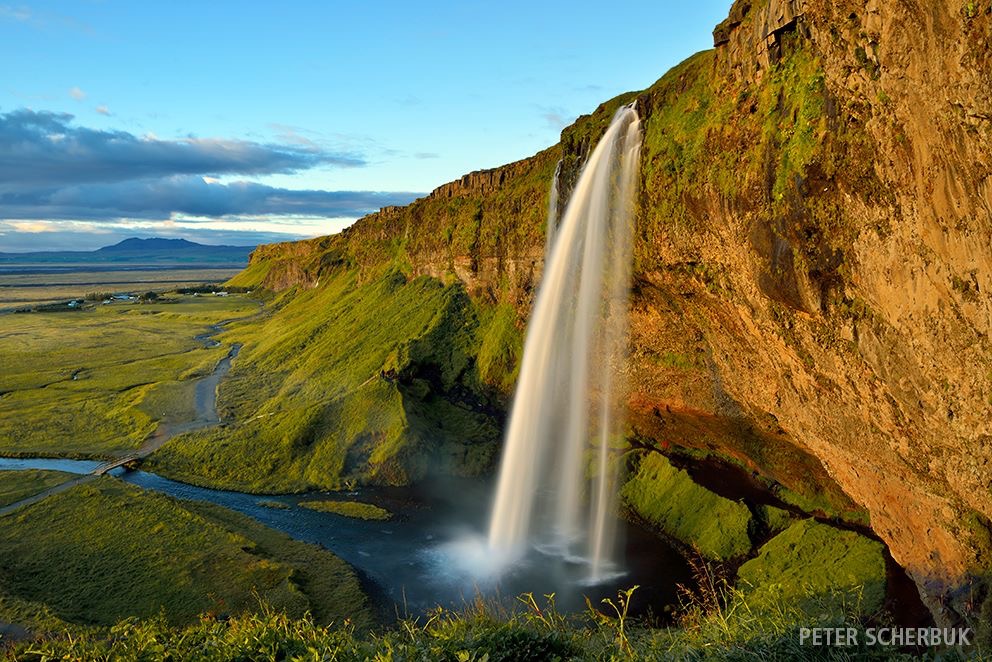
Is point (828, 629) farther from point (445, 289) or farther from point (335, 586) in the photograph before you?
point (445, 289)

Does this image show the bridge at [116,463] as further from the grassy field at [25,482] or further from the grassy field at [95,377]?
the grassy field at [95,377]

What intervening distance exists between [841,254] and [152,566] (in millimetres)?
31509

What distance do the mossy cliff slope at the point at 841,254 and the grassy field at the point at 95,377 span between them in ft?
147

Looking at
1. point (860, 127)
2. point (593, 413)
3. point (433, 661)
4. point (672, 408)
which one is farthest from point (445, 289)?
point (433, 661)

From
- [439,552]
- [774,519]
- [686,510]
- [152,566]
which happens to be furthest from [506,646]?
[152,566]

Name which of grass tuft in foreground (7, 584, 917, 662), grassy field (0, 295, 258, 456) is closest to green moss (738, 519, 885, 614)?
grass tuft in foreground (7, 584, 917, 662)

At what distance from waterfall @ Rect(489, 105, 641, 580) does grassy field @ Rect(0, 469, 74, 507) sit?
95.5ft

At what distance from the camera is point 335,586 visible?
26.3 meters

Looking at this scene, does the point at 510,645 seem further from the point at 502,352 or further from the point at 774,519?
the point at 502,352

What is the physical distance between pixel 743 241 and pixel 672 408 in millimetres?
15670

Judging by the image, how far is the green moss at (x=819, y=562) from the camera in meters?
22.2

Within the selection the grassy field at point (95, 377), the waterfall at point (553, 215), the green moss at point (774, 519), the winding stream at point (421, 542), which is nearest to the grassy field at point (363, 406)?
the winding stream at point (421, 542)

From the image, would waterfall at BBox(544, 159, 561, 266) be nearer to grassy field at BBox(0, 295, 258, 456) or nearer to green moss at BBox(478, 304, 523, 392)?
green moss at BBox(478, 304, 523, 392)

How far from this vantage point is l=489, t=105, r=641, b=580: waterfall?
3028 centimetres
